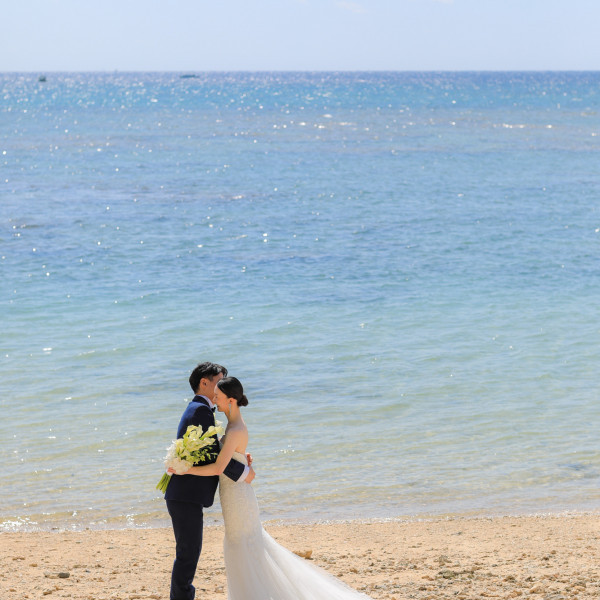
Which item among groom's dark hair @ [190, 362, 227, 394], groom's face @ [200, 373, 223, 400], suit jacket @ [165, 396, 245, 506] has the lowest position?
suit jacket @ [165, 396, 245, 506]

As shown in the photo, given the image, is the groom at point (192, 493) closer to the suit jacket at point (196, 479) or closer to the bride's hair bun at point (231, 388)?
the suit jacket at point (196, 479)

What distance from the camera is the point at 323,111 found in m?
85.1

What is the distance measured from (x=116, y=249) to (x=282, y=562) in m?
16.9

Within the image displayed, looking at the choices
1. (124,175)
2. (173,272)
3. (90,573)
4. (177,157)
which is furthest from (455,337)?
(177,157)

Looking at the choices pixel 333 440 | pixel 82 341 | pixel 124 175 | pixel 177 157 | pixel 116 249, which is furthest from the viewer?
pixel 177 157

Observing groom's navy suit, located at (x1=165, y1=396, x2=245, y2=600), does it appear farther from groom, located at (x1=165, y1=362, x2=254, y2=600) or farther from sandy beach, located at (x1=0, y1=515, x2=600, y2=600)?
sandy beach, located at (x1=0, y1=515, x2=600, y2=600)

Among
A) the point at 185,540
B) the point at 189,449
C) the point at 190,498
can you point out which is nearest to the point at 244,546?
the point at 185,540

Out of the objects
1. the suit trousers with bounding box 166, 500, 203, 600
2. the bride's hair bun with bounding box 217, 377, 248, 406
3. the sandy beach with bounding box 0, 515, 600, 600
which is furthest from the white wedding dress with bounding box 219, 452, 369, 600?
the sandy beach with bounding box 0, 515, 600, 600

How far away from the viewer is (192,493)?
19.3 feet

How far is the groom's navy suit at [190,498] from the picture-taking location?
588 centimetres

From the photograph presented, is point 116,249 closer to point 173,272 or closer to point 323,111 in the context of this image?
point 173,272

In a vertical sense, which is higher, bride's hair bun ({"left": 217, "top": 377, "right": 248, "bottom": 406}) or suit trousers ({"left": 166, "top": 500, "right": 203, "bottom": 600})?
bride's hair bun ({"left": 217, "top": 377, "right": 248, "bottom": 406})

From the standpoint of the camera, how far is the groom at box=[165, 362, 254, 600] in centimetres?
588

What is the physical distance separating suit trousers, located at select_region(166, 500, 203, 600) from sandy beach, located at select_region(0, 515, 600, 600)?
25.9 inches
